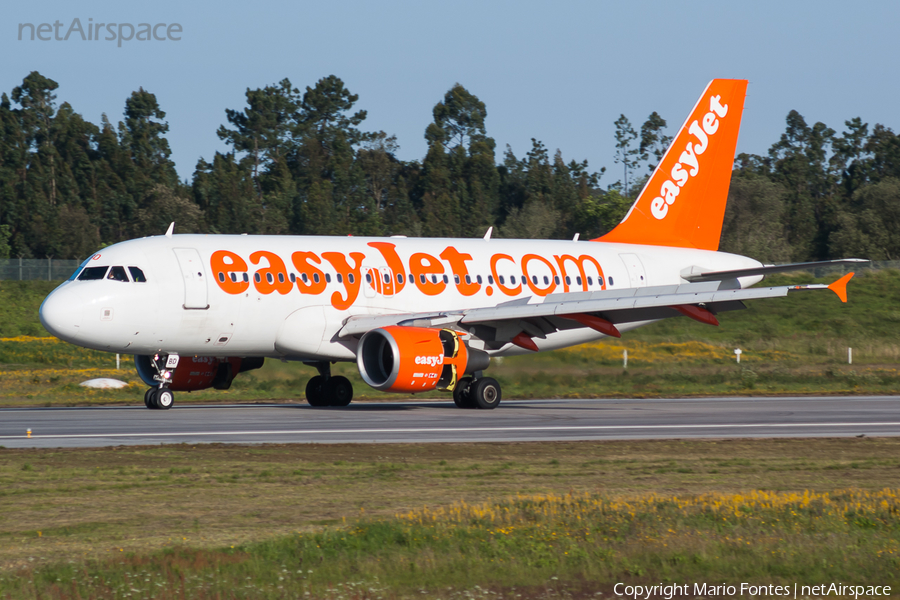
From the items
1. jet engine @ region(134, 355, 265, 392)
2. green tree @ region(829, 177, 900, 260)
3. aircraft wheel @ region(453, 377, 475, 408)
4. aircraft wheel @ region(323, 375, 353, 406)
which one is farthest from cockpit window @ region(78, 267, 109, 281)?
green tree @ region(829, 177, 900, 260)

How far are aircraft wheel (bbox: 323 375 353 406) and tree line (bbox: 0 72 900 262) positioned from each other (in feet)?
203

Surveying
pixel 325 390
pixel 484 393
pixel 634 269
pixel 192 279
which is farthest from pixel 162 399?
pixel 634 269

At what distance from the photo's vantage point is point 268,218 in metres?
96.4

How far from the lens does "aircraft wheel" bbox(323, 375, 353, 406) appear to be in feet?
95.1

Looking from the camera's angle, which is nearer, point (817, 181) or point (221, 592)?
point (221, 592)

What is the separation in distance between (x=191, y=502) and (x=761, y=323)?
5304 cm

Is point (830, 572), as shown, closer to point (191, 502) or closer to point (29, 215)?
point (191, 502)

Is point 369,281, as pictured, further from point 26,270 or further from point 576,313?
point 26,270

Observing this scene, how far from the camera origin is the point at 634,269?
3241 cm

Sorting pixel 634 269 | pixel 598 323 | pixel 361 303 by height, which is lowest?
pixel 598 323

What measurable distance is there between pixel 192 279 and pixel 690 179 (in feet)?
54.4

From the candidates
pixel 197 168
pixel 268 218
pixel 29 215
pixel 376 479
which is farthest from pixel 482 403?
pixel 197 168

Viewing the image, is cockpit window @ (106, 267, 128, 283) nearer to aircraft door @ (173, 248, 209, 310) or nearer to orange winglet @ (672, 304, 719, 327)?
aircraft door @ (173, 248, 209, 310)

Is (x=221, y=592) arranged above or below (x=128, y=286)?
below
